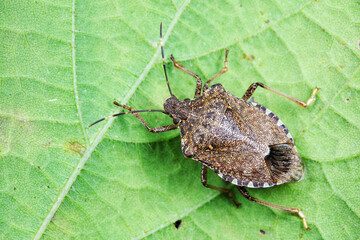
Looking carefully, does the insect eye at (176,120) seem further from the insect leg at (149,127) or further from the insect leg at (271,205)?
the insect leg at (271,205)

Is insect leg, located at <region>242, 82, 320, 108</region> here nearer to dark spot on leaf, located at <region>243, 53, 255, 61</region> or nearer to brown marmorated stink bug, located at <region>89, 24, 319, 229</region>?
brown marmorated stink bug, located at <region>89, 24, 319, 229</region>

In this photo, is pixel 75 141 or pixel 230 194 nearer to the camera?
pixel 75 141

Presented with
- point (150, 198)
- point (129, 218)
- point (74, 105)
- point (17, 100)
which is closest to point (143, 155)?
point (150, 198)

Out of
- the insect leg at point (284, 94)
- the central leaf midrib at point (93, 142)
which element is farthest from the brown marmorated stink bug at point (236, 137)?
the central leaf midrib at point (93, 142)

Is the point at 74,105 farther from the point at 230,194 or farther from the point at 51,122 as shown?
the point at 230,194

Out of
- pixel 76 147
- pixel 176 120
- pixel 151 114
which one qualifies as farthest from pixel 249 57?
pixel 76 147
